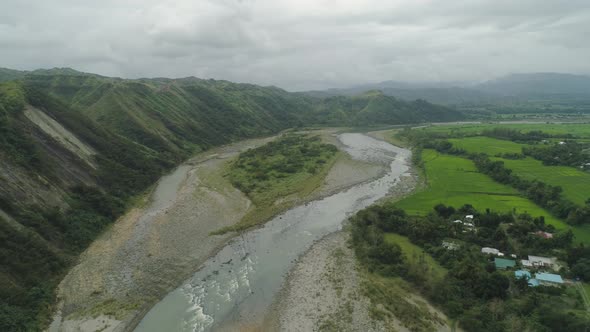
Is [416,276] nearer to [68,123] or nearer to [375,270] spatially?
[375,270]

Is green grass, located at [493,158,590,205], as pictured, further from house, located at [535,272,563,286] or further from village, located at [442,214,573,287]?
house, located at [535,272,563,286]

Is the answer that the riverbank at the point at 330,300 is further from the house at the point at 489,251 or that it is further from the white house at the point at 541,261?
the white house at the point at 541,261

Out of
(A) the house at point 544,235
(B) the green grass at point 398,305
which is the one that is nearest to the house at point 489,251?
(A) the house at point 544,235

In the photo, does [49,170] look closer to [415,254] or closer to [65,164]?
[65,164]

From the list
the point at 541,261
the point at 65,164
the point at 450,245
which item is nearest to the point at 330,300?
the point at 450,245

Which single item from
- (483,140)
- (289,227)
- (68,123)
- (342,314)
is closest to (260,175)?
(289,227)

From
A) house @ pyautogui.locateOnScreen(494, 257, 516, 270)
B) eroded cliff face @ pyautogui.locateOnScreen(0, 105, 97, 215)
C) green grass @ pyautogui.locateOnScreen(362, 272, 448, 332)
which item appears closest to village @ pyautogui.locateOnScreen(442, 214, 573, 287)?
house @ pyautogui.locateOnScreen(494, 257, 516, 270)

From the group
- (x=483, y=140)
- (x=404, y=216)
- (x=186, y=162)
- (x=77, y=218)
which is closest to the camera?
(x=77, y=218)
